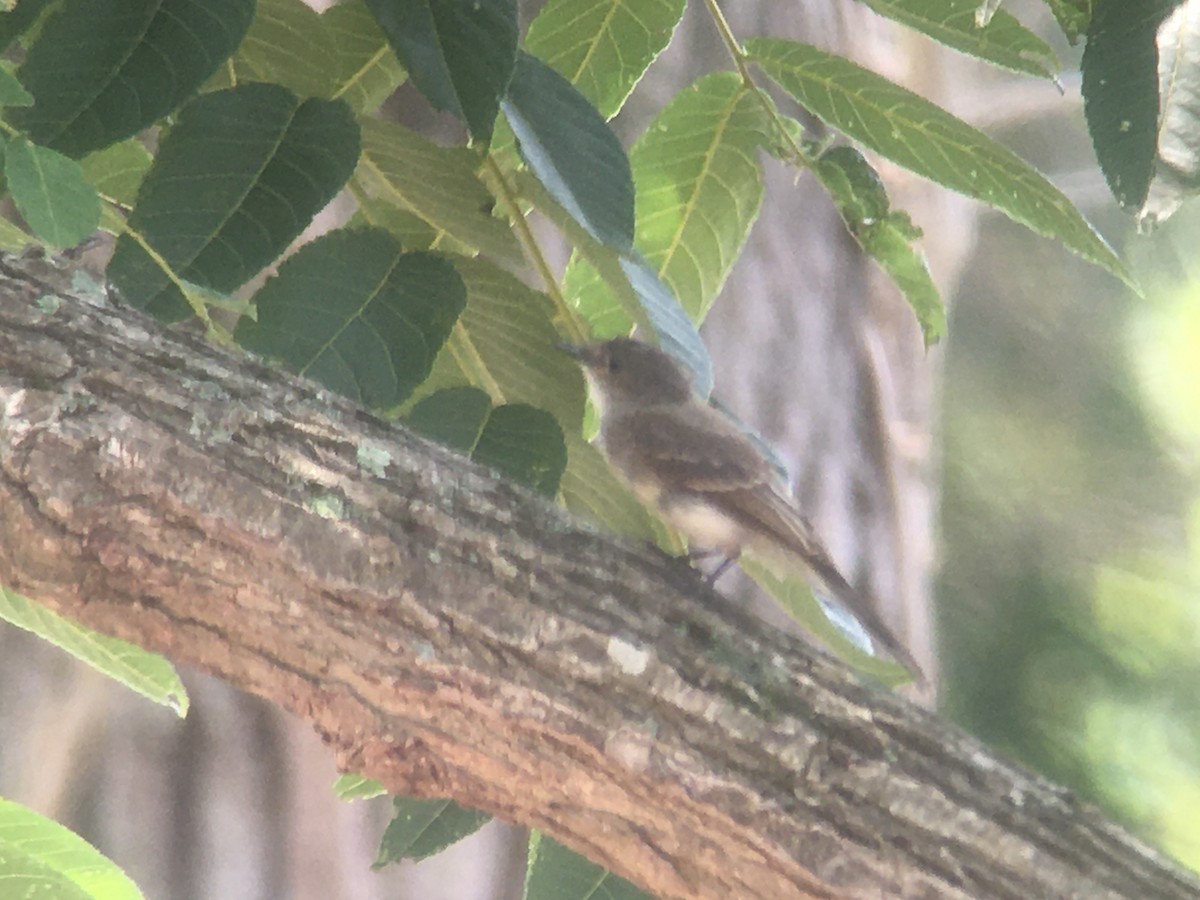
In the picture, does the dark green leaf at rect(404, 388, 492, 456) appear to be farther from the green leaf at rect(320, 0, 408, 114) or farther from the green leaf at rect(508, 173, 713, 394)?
the green leaf at rect(320, 0, 408, 114)

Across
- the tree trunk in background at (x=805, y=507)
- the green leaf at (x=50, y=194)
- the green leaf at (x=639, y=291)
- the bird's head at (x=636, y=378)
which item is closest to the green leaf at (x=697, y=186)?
the green leaf at (x=639, y=291)

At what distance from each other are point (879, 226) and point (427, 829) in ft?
3.33

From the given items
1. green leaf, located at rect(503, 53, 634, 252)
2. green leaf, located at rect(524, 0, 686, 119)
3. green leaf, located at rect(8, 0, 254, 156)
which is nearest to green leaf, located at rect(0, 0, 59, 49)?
green leaf, located at rect(8, 0, 254, 156)

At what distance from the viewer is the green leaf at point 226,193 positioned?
1.36 metres

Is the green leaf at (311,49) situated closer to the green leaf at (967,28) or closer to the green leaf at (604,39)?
the green leaf at (604,39)

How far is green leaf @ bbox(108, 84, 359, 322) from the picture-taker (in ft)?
4.46

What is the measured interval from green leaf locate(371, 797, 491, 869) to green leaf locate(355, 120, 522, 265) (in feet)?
2.38

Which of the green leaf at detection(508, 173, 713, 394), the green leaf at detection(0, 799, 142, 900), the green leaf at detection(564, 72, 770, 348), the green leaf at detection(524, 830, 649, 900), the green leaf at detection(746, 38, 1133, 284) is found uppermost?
the green leaf at detection(746, 38, 1133, 284)

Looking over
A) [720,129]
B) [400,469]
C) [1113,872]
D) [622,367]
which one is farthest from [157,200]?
[1113,872]

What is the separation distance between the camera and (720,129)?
172 cm

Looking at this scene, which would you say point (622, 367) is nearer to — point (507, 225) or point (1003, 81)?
A: point (507, 225)

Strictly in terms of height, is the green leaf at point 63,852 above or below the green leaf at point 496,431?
below

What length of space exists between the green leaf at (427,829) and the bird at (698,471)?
1.58 feet

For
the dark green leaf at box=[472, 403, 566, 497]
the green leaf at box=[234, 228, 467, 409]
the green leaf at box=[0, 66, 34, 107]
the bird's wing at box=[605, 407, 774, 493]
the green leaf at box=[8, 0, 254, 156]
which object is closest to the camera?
the green leaf at box=[0, 66, 34, 107]
